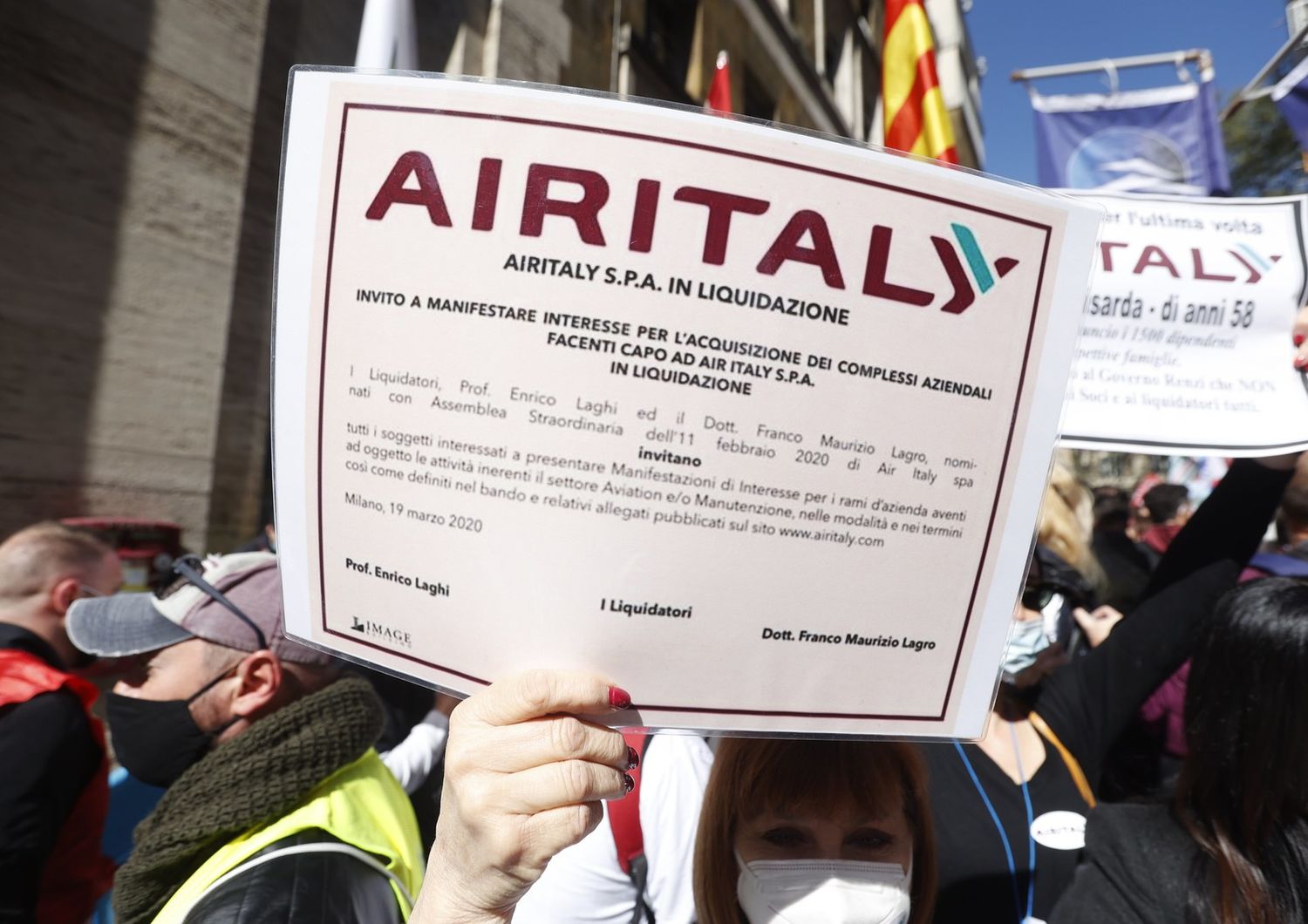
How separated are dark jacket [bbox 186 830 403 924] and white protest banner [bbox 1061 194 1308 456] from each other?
169cm

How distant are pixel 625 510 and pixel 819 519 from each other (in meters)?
0.21

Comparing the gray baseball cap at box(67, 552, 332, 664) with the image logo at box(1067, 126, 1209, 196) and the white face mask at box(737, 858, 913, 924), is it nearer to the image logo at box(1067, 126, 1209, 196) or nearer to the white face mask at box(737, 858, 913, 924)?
the white face mask at box(737, 858, 913, 924)

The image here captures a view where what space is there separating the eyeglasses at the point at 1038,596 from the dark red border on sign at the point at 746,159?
6.12 feet

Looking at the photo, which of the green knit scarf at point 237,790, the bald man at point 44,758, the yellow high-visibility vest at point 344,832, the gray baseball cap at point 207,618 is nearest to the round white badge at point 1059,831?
the yellow high-visibility vest at point 344,832

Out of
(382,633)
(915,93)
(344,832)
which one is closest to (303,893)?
(344,832)

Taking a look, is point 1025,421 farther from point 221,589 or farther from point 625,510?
point 221,589

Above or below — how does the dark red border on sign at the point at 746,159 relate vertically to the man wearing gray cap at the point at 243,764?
above

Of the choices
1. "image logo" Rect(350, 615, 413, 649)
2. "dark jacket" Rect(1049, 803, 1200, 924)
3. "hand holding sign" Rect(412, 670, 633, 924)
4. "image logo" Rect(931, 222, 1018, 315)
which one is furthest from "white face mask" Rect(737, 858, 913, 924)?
"image logo" Rect(931, 222, 1018, 315)

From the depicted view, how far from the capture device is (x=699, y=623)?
0.90 meters

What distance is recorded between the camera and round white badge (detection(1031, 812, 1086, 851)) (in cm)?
181

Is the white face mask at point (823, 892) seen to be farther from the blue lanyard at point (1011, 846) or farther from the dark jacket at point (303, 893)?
the dark jacket at point (303, 893)

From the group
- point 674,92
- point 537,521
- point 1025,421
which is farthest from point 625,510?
point 674,92

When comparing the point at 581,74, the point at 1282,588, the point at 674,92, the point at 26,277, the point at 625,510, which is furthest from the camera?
the point at 674,92

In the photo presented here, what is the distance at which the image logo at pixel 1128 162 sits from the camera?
13.3 feet
